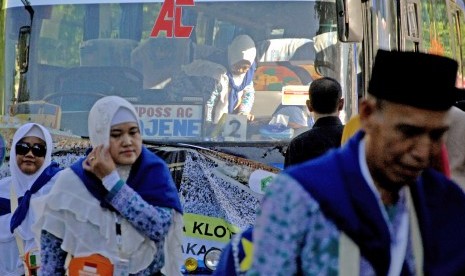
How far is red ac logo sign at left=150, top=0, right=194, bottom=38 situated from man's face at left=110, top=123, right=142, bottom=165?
3.17m

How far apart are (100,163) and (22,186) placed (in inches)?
110

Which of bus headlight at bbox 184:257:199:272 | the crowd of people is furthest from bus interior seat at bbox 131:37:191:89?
the crowd of people

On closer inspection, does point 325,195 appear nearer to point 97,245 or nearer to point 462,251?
point 462,251

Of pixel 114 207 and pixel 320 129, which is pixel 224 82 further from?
pixel 114 207

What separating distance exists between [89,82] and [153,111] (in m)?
0.55

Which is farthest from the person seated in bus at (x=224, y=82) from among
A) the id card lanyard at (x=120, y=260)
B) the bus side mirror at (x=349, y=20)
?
the id card lanyard at (x=120, y=260)

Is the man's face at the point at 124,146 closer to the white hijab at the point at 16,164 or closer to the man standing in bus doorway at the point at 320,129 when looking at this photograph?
the man standing in bus doorway at the point at 320,129

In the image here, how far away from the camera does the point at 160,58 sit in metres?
9.30

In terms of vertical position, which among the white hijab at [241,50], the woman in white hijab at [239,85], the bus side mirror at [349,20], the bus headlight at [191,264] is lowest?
the bus headlight at [191,264]

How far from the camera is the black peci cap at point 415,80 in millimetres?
3164

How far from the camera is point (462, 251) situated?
3.28 metres

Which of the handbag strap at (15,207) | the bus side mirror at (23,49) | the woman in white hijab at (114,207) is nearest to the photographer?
the woman in white hijab at (114,207)

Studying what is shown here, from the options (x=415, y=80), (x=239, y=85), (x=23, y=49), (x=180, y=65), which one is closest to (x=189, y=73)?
(x=180, y=65)

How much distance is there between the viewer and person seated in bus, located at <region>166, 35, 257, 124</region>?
9062 mm
